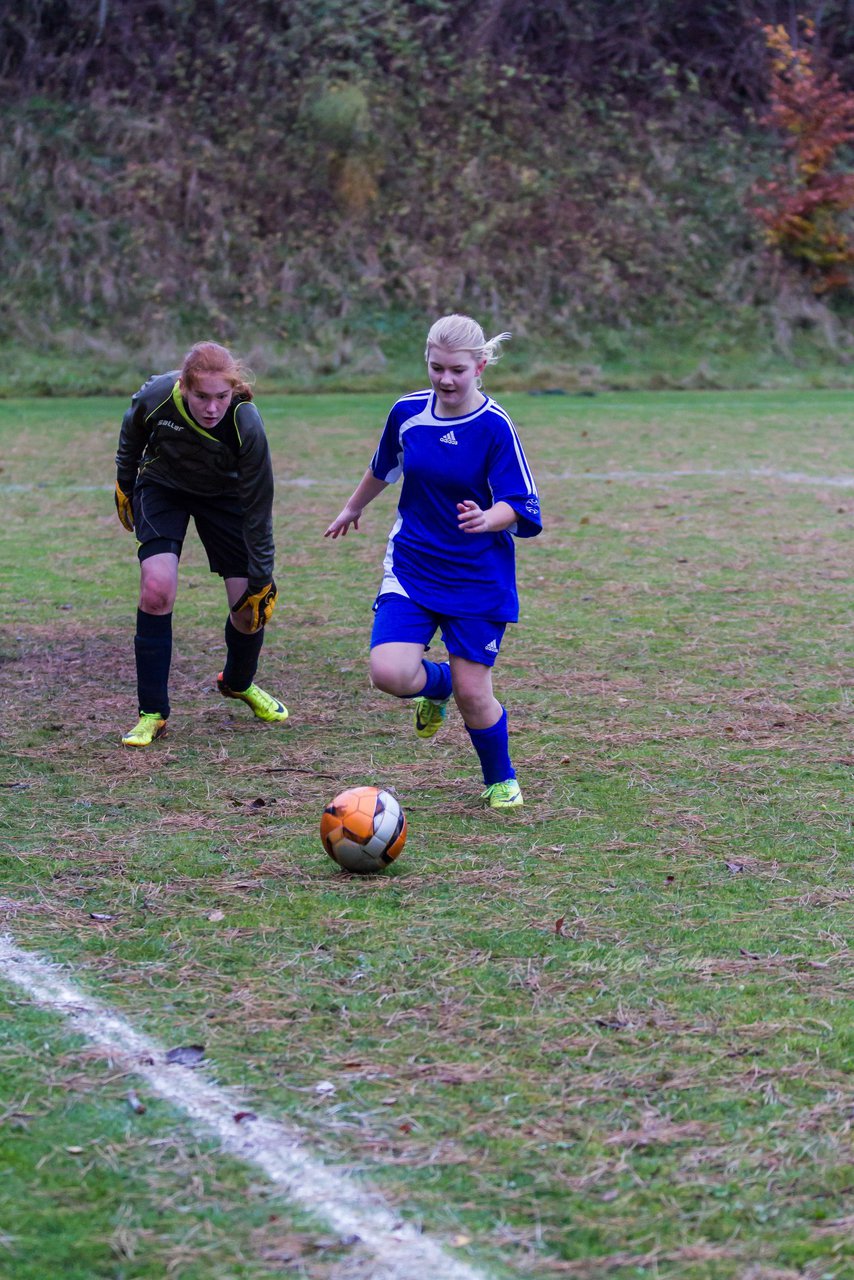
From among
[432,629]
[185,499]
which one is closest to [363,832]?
[432,629]

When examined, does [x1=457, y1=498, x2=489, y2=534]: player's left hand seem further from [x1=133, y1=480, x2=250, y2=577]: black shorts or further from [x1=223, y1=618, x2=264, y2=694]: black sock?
[x1=223, y1=618, x2=264, y2=694]: black sock

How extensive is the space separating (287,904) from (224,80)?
30.5 meters

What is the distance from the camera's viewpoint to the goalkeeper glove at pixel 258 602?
617 cm

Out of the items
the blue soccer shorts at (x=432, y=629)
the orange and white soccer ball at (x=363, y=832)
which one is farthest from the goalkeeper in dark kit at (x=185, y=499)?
the orange and white soccer ball at (x=363, y=832)

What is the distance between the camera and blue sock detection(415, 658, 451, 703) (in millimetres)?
5320

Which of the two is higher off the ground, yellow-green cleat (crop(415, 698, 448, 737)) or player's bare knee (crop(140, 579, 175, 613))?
player's bare knee (crop(140, 579, 175, 613))

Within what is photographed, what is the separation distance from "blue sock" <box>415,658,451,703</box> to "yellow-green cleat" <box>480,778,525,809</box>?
42 centimetres

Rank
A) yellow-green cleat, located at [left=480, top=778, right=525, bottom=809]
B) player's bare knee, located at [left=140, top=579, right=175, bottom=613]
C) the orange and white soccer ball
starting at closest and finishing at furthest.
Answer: the orange and white soccer ball → yellow-green cleat, located at [left=480, top=778, right=525, bottom=809] → player's bare knee, located at [left=140, top=579, right=175, bottom=613]

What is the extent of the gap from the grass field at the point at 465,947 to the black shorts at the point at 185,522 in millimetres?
755

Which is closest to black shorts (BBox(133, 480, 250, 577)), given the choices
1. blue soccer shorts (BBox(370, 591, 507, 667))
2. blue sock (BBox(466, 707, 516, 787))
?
blue soccer shorts (BBox(370, 591, 507, 667))

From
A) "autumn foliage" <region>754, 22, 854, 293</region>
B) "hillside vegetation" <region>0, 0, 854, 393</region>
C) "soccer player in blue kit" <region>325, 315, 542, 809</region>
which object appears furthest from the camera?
"autumn foliage" <region>754, 22, 854, 293</region>

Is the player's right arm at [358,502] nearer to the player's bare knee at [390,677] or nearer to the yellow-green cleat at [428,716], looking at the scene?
the player's bare knee at [390,677]

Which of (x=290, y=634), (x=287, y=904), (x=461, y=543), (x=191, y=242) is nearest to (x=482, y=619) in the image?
(x=461, y=543)

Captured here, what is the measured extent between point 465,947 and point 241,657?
Answer: 9.31ft
